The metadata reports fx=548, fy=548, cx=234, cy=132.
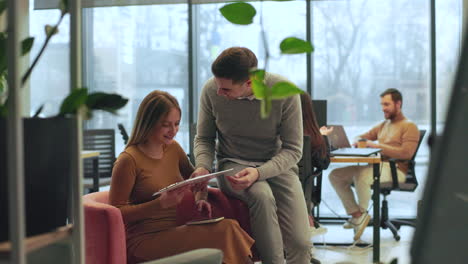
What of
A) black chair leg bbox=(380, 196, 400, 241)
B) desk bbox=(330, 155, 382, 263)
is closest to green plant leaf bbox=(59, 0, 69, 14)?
desk bbox=(330, 155, 382, 263)

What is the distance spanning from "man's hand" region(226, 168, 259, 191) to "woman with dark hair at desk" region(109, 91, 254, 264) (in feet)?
0.50

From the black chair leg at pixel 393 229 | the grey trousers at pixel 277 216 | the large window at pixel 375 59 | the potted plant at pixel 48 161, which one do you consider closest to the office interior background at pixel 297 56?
the large window at pixel 375 59

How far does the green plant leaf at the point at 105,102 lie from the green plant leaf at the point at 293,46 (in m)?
Answer: 0.41

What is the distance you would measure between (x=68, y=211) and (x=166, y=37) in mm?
5015

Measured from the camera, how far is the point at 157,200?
7.09 feet

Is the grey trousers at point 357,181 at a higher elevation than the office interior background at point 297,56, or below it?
below

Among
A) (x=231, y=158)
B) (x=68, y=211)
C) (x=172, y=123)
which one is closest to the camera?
(x=68, y=211)

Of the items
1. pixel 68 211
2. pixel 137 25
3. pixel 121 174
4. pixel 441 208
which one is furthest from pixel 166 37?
pixel 441 208

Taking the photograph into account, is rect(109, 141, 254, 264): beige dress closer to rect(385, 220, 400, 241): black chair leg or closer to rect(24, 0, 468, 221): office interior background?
rect(385, 220, 400, 241): black chair leg

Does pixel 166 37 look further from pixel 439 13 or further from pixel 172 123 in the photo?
pixel 172 123

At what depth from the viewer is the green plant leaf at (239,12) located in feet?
3.71

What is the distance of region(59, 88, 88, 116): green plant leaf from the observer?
3.77ft

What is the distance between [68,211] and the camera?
1234 millimetres

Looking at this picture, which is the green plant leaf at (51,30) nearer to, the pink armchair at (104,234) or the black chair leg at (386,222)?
the pink armchair at (104,234)
